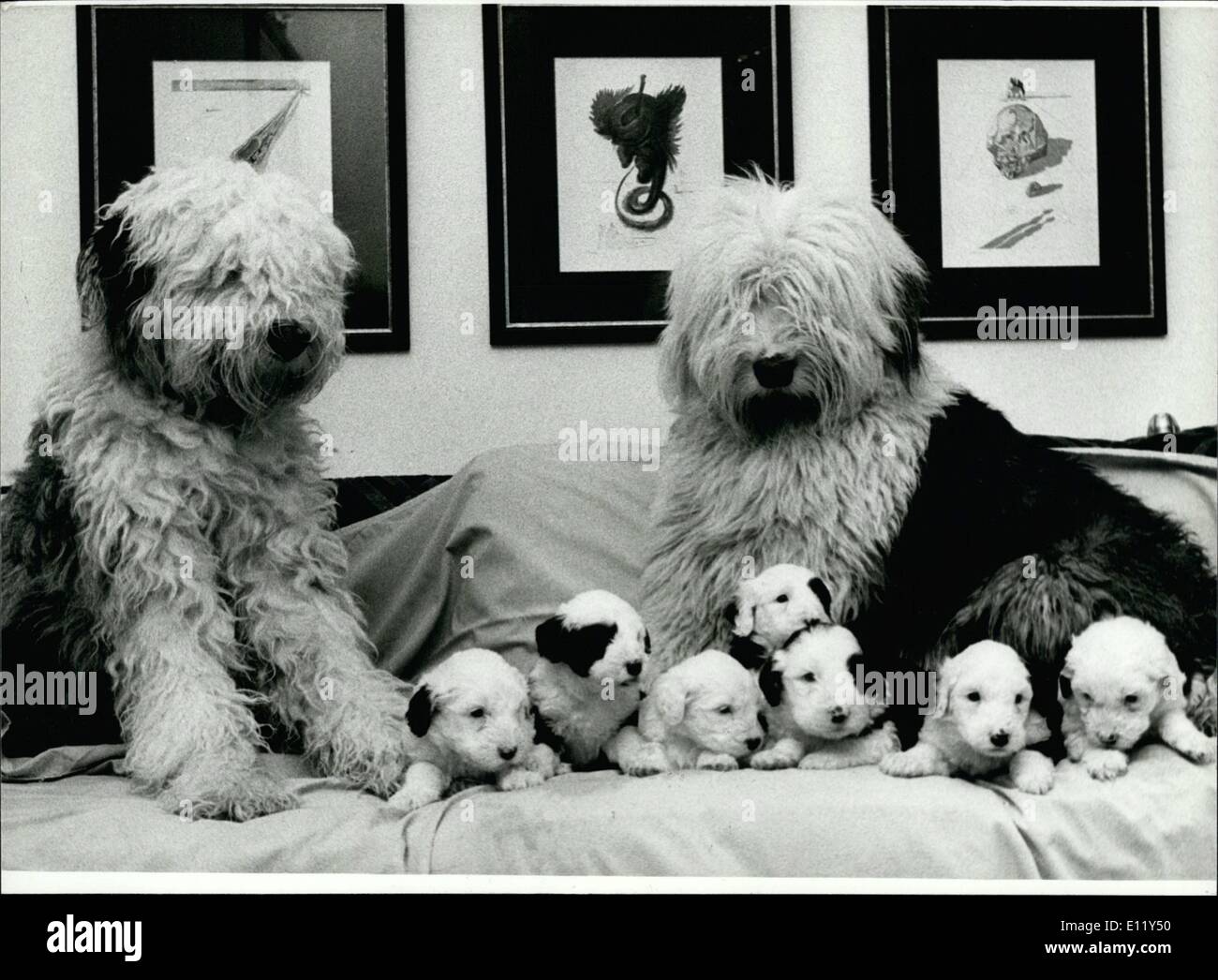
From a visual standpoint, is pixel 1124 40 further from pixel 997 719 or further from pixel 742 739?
pixel 742 739

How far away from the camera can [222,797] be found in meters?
1.61

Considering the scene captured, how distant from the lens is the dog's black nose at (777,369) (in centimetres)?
173

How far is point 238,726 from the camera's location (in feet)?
5.53

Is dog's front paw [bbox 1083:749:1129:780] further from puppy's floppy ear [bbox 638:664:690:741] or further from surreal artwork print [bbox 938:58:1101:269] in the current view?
surreal artwork print [bbox 938:58:1101:269]

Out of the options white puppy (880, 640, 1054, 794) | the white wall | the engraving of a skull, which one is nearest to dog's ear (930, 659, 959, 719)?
white puppy (880, 640, 1054, 794)

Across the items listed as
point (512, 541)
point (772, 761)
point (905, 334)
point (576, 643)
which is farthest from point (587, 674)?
point (905, 334)

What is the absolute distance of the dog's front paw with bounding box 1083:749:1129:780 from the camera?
1598mm

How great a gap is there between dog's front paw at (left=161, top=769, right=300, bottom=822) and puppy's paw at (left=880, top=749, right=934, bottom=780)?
0.78 metres

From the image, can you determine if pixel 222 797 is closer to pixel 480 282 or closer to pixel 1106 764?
pixel 480 282

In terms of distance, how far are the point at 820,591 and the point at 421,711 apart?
1.78 ft

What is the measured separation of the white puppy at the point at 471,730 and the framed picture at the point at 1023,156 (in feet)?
2.89

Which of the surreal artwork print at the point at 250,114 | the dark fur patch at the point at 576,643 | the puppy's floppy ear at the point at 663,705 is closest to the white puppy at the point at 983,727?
the puppy's floppy ear at the point at 663,705
